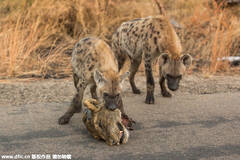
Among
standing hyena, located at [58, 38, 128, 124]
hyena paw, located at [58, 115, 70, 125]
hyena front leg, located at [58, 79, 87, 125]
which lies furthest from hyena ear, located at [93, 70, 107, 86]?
hyena paw, located at [58, 115, 70, 125]

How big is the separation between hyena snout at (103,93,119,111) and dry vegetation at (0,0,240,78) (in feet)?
10.3

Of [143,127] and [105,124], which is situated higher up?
[105,124]

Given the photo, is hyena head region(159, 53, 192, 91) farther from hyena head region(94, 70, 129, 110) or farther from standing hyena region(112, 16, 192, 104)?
hyena head region(94, 70, 129, 110)

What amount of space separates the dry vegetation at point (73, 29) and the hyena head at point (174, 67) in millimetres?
2345

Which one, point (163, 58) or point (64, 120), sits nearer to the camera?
point (64, 120)

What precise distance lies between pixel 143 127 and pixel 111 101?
565mm

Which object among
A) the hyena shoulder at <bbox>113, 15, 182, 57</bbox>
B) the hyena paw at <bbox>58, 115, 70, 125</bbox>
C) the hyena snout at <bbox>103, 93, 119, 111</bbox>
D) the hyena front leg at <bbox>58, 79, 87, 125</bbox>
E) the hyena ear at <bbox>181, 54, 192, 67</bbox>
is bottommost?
the hyena paw at <bbox>58, 115, 70, 125</bbox>

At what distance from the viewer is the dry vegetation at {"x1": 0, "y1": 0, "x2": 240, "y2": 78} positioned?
6551 mm

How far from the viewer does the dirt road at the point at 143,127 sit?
2.90 m

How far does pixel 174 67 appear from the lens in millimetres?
4434

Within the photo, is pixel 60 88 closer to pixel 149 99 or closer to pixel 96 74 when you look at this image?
pixel 149 99

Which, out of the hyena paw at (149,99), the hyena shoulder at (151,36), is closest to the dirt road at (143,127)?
the hyena paw at (149,99)

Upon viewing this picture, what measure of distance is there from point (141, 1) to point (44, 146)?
6.74 m

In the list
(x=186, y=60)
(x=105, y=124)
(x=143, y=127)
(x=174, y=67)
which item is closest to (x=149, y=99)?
(x=174, y=67)
